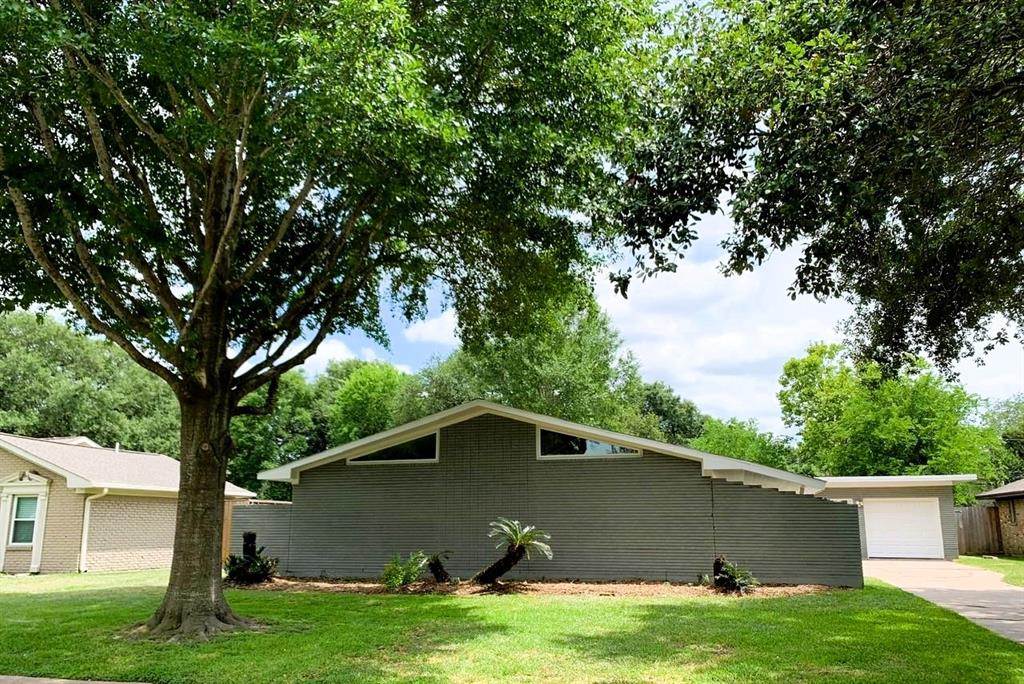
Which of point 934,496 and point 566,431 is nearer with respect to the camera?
point 566,431

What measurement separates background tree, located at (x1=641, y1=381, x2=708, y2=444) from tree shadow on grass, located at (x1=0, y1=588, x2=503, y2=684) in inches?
1588

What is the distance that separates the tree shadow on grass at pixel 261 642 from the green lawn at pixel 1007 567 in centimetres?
1170

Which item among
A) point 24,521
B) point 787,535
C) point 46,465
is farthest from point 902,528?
point 24,521

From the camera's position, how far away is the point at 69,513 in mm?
17859

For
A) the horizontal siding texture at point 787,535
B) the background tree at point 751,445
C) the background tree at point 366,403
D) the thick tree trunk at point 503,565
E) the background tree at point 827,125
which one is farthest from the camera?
the background tree at point 366,403

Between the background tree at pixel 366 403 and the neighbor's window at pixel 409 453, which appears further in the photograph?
the background tree at pixel 366 403

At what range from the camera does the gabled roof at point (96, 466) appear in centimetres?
1781

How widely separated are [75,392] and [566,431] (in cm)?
2677

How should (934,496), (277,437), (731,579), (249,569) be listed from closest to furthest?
(731,579)
(249,569)
(934,496)
(277,437)

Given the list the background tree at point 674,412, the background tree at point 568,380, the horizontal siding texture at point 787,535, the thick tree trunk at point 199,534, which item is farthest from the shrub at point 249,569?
the background tree at point 674,412

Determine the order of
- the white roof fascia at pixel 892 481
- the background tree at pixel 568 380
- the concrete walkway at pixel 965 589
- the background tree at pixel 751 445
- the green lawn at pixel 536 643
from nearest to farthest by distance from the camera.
→ 1. the green lawn at pixel 536 643
2. the concrete walkway at pixel 965 589
3. the white roof fascia at pixel 892 481
4. the background tree at pixel 568 380
5. the background tree at pixel 751 445

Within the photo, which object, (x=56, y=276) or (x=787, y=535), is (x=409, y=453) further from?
(x=56, y=276)

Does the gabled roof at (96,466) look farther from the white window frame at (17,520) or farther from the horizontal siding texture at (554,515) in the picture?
the horizontal siding texture at (554,515)

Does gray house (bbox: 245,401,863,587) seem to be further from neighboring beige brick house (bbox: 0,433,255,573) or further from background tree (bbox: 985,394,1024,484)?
background tree (bbox: 985,394,1024,484)
